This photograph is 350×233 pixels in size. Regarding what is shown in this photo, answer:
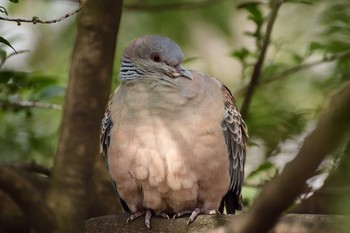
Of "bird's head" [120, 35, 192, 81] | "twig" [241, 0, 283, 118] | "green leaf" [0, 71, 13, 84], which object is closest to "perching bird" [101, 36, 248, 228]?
"bird's head" [120, 35, 192, 81]

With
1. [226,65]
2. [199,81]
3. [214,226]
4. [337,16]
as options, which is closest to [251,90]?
[199,81]

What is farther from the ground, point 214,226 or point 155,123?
point 155,123

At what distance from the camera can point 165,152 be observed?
446cm

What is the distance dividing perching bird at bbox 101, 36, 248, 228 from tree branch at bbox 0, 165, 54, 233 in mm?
1395

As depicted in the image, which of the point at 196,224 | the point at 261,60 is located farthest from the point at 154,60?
the point at 196,224

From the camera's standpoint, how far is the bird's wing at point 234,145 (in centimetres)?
477

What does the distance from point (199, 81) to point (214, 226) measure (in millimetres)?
1044

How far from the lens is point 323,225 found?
335 cm

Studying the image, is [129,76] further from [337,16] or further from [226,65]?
[226,65]

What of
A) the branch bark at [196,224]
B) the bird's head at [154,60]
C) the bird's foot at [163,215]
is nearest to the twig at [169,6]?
the bird's head at [154,60]

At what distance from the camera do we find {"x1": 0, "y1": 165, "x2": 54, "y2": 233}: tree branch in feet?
9.75

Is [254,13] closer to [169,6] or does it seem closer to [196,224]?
[169,6]

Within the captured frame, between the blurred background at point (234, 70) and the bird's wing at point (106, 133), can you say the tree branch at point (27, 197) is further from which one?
the bird's wing at point (106, 133)

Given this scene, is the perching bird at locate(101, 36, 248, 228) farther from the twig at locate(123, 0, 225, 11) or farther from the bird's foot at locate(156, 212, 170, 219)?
the twig at locate(123, 0, 225, 11)
